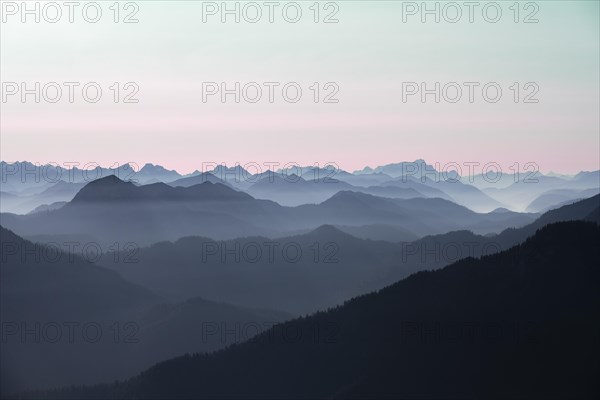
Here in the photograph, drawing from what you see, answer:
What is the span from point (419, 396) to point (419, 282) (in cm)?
4570

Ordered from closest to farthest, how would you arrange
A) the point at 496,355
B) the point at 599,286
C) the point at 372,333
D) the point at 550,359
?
the point at 550,359
the point at 496,355
the point at 599,286
the point at 372,333

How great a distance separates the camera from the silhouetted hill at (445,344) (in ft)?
438

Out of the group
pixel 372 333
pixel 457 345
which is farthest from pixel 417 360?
pixel 372 333

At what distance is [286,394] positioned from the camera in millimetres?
158250

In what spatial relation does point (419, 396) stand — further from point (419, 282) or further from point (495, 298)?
point (419, 282)

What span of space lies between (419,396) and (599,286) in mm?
44584

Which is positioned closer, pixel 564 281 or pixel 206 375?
pixel 564 281

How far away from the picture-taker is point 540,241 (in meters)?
171

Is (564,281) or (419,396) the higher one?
(564,281)

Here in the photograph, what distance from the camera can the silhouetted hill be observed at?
134 metres

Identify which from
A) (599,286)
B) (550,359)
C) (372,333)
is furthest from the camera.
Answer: (372,333)

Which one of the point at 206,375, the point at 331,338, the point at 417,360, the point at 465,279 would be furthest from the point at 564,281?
the point at 206,375

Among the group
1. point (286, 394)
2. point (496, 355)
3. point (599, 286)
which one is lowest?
point (286, 394)

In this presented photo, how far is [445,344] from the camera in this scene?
150375 millimetres
